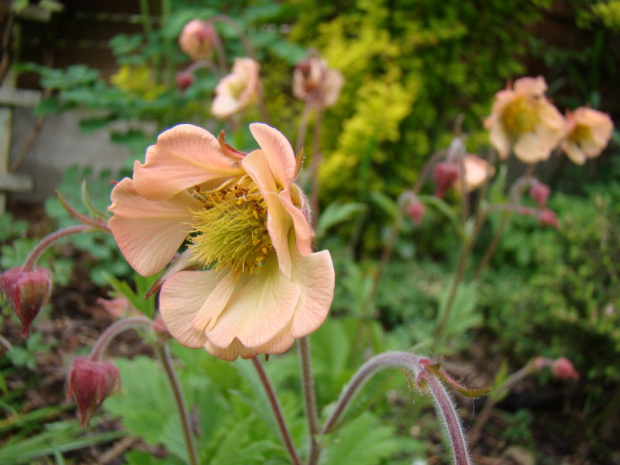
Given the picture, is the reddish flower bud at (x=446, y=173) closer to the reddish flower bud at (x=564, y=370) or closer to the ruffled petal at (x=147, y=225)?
the reddish flower bud at (x=564, y=370)

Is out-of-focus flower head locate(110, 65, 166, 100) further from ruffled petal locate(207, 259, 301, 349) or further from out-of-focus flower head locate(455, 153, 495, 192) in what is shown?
ruffled petal locate(207, 259, 301, 349)

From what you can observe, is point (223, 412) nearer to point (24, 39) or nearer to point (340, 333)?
point (340, 333)

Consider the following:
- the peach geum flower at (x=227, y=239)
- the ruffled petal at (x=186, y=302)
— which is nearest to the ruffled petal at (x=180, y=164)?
the peach geum flower at (x=227, y=239)

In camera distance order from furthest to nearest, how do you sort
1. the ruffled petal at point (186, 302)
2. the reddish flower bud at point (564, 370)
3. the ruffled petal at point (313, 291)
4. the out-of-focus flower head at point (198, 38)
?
the out-of-focus flower head at point (198, 38) < the reddish flower bud at point (564, 370) < the ruffled petal at point (186, 302) < the ruffled petal at point (313, 291)

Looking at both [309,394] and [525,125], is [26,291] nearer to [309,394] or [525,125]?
[309,394]

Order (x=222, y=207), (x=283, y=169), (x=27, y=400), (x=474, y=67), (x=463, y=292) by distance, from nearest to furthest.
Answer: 1. (x=283, y=169)
2. (x=222, y=207)
3. (x=27, y=400)
4. (x=463, y=292)
5. (x=474, y=67)

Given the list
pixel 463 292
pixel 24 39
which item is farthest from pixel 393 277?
pixel 24 39
